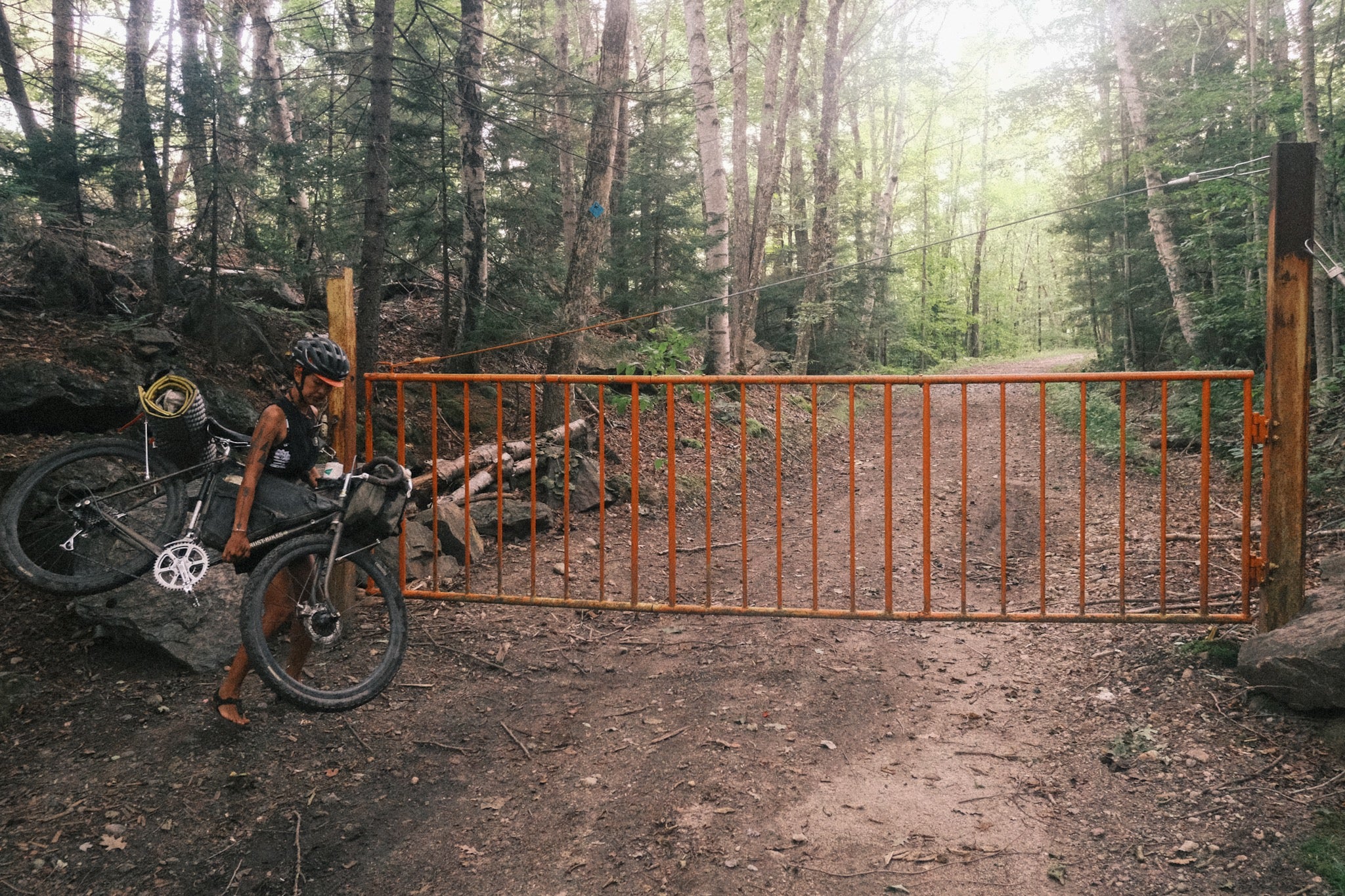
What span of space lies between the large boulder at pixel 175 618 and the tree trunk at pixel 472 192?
488cm

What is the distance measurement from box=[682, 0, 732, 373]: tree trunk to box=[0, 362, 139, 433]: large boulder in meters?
8.47

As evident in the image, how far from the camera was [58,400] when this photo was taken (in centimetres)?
574

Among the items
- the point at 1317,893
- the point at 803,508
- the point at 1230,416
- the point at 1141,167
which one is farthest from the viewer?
the point at 1141,167

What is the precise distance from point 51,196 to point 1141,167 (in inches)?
668

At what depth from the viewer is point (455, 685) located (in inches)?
182

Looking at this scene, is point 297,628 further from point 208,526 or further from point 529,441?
point 529,441

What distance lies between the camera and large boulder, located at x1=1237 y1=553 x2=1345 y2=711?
3.65 meters

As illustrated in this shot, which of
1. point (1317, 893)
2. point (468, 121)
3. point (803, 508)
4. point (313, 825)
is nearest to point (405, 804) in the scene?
point (313, 825)

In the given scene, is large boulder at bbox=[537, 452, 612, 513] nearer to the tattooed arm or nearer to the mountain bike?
the mountain bike

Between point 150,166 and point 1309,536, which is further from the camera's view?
point 150,166

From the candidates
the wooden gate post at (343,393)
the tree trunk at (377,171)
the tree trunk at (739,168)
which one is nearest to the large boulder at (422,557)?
the wooden gate post at (343,393)

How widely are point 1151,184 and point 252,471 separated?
15.5 metres

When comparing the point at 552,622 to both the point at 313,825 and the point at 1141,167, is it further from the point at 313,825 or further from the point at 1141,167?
the point at 1141,167

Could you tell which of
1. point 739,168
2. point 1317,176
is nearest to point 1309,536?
point 1317,176
